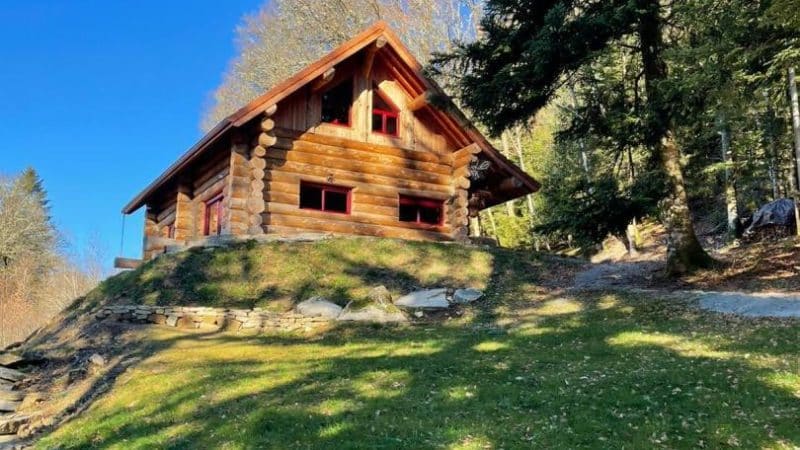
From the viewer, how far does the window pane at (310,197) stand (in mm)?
21312

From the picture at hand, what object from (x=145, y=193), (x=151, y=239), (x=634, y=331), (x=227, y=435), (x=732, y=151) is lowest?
(x=227, y=435)

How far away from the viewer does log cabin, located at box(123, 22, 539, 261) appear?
2003 cm

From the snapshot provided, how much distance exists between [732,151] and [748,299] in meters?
16.2

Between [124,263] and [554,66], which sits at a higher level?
[554,66]

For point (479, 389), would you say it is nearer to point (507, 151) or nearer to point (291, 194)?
point (291, 194)

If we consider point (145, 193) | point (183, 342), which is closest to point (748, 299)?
point (183, 342)

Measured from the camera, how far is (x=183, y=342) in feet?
43.8

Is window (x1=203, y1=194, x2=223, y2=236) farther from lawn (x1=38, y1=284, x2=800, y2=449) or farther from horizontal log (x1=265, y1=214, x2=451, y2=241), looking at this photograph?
lawn (x1=38, y1=284, x2=800, y2=449)

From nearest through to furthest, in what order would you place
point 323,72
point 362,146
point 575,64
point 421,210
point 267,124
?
point 575,64
point 267,124
point 323,72
point 362,146
point 421,210

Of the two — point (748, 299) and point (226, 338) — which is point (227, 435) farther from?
point (748, 299)

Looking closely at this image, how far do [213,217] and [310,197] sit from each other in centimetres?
376

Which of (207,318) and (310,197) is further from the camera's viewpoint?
(310,197)

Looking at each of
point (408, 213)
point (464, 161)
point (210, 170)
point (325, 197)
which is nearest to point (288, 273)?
point (325, 197)

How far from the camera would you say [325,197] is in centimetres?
2162
